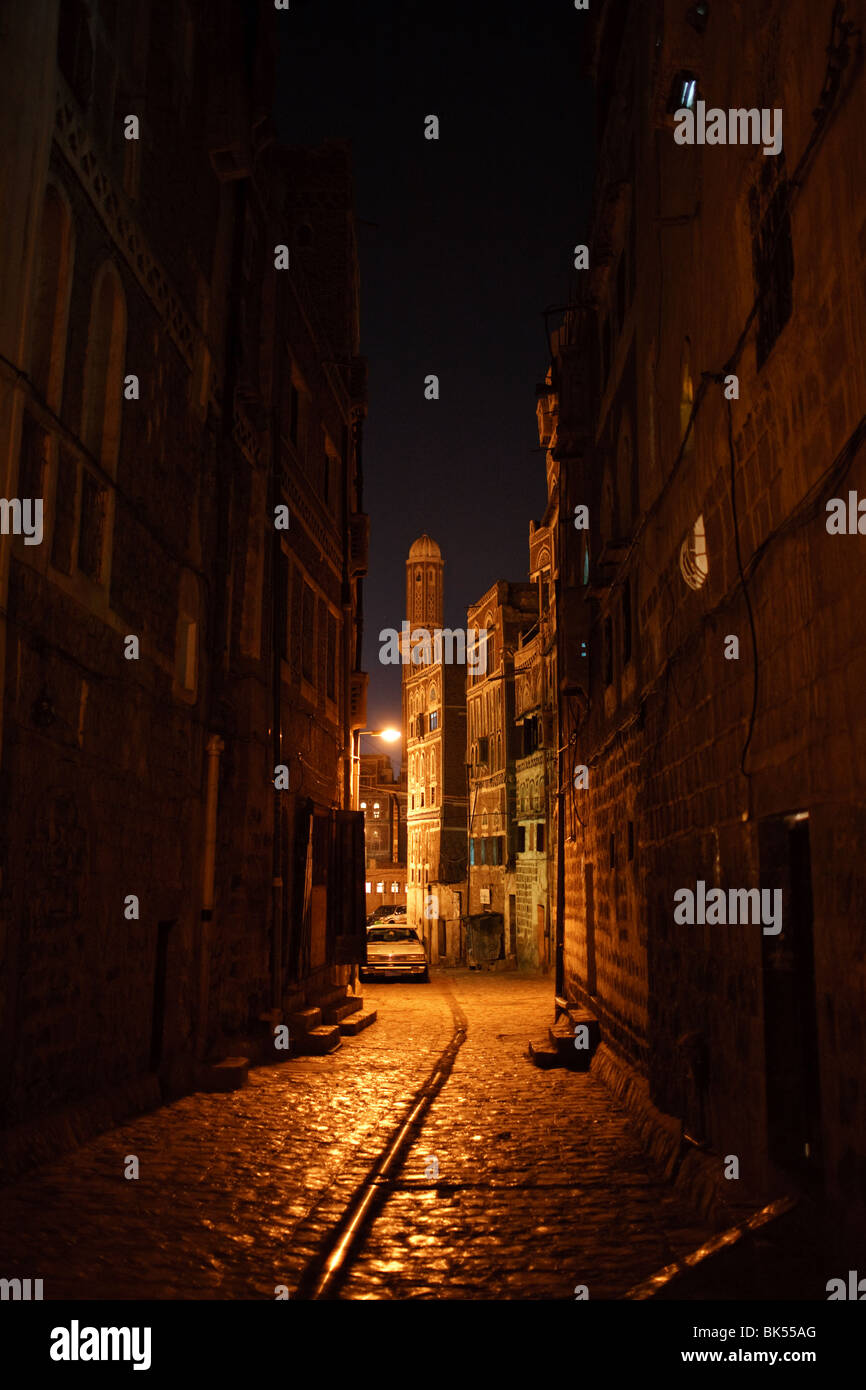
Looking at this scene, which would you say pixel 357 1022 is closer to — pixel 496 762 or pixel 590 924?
pixel 590 924

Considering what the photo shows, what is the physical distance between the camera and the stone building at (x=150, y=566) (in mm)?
7312

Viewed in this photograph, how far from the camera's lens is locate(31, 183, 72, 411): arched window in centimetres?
775

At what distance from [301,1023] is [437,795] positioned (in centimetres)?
4402

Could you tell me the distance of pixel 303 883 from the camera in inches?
616

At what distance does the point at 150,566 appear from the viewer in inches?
402

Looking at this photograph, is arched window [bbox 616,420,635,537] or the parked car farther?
the parked car

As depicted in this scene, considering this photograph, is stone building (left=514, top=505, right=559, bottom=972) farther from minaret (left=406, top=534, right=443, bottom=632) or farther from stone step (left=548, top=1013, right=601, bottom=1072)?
minaret (left=406, top=534, right=443, bottom=632)

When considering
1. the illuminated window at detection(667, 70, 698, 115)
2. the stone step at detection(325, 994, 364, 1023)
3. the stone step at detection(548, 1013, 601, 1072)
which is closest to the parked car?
the stone step at detection(325, 994, 364, 1023)

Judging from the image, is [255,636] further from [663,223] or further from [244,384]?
[663,223]

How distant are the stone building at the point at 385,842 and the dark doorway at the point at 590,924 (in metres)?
63.3

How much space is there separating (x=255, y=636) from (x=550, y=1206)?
29.4 feet

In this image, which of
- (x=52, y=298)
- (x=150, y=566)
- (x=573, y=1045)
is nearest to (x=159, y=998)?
(x=150, y=566)

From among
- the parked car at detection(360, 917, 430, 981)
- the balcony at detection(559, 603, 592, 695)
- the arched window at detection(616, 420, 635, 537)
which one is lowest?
the parked car at detection(360, 917, 430, 981)

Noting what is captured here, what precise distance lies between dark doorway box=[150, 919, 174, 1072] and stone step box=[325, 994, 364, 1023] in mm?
5943
